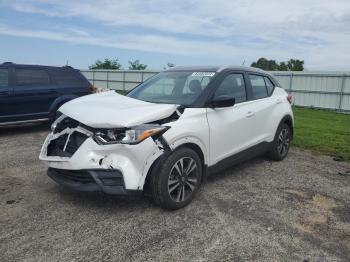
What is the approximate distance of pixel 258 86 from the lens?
6238 mm

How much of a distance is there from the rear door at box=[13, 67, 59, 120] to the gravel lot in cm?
350

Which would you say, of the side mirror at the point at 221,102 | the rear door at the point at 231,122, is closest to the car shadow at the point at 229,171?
the rear door at the point at 231,122

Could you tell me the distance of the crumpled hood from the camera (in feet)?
13.3

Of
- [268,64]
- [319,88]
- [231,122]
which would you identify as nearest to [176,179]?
[231,122]

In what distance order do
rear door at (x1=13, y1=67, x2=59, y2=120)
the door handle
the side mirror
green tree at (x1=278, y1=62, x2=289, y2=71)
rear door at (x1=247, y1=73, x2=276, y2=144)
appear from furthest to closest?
1. green tree at (x1=278, y1=62, x2=289, y2=71)
2. rear door at (x1=13, y1=67, x2=59, y2=120)
3. rear door at (x1=247, y1=73, x2=276, y2=144)
4. the door handle
5. the side mirror

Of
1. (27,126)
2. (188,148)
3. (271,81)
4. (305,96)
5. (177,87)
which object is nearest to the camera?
(188,148)

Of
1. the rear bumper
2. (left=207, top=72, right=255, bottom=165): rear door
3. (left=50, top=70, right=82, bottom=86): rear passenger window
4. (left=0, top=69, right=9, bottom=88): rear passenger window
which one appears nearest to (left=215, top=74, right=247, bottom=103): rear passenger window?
(left=207, top=72, right=255, bottom=165): rear door

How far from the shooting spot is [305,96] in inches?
798

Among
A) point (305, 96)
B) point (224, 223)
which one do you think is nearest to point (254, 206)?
point (224, 223)

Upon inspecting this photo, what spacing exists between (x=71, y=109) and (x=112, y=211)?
1.35 metres

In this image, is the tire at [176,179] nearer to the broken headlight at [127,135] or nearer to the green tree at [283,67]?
the broken headlight at [127,135]

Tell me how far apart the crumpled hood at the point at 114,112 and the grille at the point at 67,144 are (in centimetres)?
22

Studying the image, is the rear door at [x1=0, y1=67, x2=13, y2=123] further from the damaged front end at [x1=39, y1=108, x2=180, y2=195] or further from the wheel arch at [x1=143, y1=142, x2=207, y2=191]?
the wheel arch at [x1=143, y1=142, x2=207, y2=191]

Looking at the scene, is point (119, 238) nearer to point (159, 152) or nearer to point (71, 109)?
point (159, 152)
